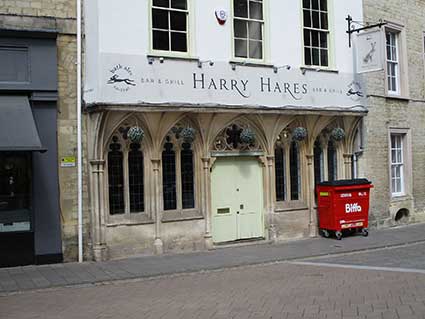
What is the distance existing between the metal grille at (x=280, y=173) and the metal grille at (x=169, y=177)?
10.0 feet

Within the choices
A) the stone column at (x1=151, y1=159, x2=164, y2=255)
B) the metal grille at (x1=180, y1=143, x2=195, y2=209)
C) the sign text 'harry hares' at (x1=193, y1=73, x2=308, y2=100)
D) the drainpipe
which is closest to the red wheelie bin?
the sign text 'harry hares' at (x1=193, y1=73, x2=308, y2=100)

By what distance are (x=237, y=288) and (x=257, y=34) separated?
292 inches

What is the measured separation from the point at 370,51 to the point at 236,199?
5407 millimetres

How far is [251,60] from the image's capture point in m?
14.1

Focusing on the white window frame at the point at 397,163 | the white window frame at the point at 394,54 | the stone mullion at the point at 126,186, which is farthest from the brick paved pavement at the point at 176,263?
the white window frame at the point at 394,54

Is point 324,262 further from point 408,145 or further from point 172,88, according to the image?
point 408,145

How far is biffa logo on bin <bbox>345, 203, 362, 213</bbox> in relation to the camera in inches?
591

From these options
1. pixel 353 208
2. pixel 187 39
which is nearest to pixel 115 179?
pixel 187 39

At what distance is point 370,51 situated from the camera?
1531 cm

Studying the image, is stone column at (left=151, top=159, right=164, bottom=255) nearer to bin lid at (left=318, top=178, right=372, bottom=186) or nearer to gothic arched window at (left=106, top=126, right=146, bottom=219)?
gothic arched window at (left=106, top=126, right=146, bottom=219)

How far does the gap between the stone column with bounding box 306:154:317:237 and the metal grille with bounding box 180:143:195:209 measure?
11.5ft

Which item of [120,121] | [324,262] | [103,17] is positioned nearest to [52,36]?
[103,17]

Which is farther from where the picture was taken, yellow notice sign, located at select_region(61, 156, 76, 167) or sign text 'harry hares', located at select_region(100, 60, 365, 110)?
sign text 'harry hares', located at select_region(100, 60, 365, 110)

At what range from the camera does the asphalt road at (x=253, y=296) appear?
7.43 m
